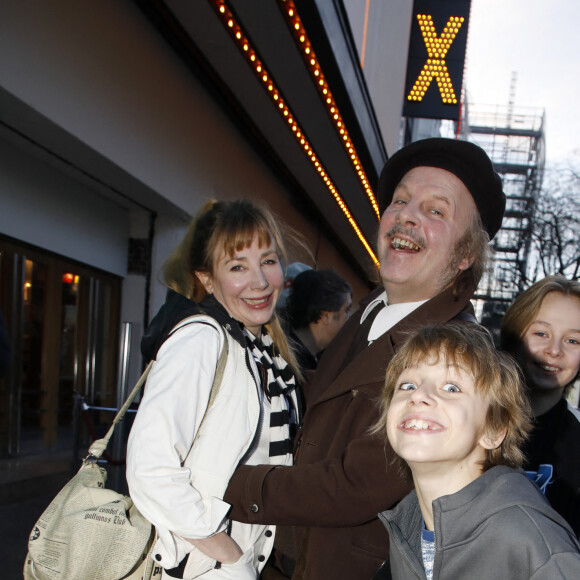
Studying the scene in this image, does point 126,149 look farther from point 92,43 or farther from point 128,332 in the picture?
point 128,332

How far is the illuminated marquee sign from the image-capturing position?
8102mm

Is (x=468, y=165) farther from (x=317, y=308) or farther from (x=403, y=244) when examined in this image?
(x=317, y=308)

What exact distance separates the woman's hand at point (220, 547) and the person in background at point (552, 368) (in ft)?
4.04

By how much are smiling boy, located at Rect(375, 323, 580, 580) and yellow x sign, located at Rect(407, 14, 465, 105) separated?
7219 millimetres

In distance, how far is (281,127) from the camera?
6.22m

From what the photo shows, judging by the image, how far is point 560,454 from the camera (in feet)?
7.66

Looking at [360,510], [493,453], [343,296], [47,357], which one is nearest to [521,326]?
[493,453]

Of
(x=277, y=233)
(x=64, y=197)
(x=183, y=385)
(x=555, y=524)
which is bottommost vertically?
(x=555, y=524)

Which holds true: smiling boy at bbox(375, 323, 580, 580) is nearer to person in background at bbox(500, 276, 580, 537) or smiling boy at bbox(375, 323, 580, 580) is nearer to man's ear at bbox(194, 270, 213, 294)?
person in background at bbox(500, 276, 580, 537)

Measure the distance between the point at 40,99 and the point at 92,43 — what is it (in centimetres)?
79

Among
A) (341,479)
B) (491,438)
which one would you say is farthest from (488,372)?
(341,479)

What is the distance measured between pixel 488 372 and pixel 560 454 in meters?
0.94

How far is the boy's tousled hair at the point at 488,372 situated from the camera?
167 centimetres

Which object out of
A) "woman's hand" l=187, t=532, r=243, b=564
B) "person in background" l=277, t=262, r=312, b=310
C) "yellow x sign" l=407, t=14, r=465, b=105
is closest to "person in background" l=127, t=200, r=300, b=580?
"woman's hand" l=187, t=532, r=243, b=564
